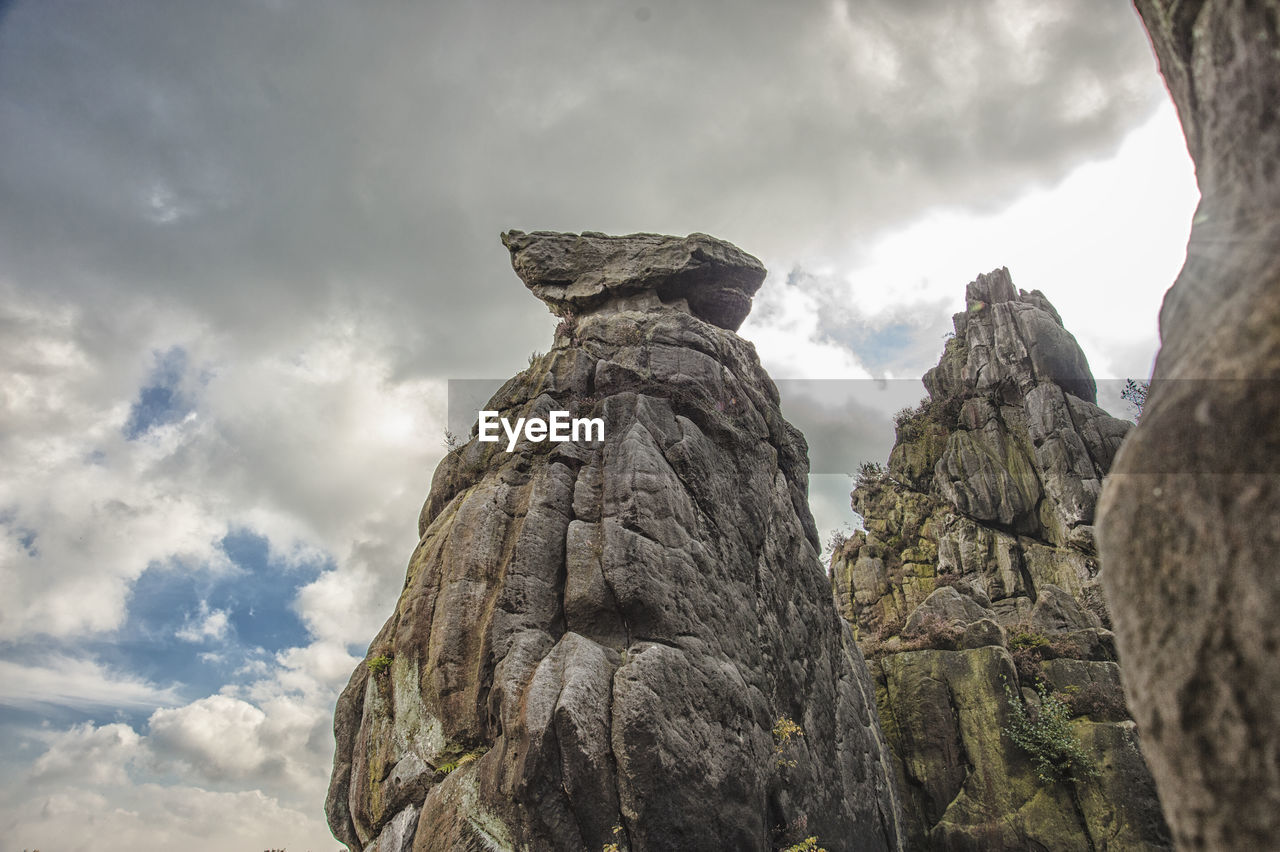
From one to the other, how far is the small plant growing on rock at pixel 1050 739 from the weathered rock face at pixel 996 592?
0.12m

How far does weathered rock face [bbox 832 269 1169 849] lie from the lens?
2225 cm

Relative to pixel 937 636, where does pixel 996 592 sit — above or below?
above

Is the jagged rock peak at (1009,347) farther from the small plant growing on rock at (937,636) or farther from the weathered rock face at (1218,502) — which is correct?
the weathered rock face at (1218,502)

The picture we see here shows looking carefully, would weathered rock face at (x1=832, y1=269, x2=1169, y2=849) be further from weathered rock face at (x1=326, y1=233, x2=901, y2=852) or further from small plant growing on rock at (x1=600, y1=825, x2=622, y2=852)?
small plant growing on rock at (x1=600, y1=825, x2=622, y2=852)

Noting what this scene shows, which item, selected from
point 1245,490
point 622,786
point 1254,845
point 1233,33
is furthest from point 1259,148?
point 622,786

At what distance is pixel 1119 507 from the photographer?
3.38 metres

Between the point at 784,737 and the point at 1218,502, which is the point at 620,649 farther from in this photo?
the point at 1218,502

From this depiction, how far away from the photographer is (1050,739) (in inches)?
889

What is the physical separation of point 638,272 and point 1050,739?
21151mm

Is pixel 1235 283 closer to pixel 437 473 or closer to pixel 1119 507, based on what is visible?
pixel 1119 507

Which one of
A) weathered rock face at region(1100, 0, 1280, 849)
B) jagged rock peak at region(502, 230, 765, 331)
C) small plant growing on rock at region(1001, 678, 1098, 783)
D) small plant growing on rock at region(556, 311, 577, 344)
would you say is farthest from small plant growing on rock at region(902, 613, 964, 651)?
weathered rock face at region(1100, 0, 1280, 849)

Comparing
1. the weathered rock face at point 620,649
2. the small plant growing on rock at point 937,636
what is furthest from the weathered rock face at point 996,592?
the weathered rock face at point 620,649

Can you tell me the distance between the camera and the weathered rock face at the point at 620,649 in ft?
45.1

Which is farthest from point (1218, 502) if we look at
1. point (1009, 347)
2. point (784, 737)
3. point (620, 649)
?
point (1009, 347)
